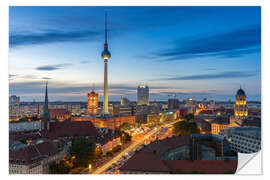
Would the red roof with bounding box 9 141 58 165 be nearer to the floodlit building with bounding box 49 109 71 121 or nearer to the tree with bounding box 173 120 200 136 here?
the tree with bounding box 173 120 200 136

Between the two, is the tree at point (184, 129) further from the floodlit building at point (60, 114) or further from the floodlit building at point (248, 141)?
the floodlit building at point (60, 114)

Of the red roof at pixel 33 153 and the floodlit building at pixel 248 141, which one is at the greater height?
the floodlit building at pixel 248 141

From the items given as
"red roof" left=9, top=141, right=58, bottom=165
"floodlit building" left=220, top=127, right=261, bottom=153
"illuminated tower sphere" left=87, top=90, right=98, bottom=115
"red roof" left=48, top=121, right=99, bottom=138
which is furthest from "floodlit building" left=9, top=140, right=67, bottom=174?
"illuminated tower sphere" left=87, top=90, right=98, bottom=115

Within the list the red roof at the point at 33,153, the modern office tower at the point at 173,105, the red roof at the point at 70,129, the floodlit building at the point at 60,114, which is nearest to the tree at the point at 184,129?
the red roof at the point at 70,129

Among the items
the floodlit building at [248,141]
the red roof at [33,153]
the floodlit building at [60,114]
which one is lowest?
the floodlit building at [60,114]

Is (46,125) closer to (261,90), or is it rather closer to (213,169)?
(213,169)

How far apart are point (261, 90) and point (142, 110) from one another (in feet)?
123

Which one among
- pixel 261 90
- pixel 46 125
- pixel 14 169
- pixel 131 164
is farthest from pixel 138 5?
pixel 46 125

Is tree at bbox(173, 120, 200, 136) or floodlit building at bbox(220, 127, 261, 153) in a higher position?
floodlit building at bbox(220, 127, 261, 153)

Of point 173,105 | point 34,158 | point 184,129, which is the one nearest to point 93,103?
point 173,105

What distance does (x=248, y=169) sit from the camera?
6.91 metres

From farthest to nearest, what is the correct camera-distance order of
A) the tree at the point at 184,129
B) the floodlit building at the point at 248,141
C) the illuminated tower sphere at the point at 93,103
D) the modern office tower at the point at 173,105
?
the modern office tower at the point at 173,105 → the illuminated tower sphere at the point at 93,103 → the tree at the point at 184,129 → the floodlit building at the point at 248,141

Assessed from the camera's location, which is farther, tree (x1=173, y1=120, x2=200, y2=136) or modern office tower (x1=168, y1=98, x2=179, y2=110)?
modern office tower (x1=168, y1=98, x2=179, y2=110)

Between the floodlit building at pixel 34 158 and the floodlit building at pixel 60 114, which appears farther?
the floodlit building at pixel 60 114
